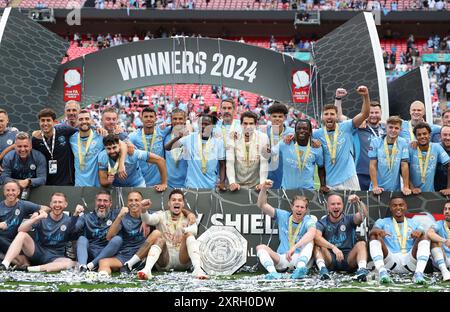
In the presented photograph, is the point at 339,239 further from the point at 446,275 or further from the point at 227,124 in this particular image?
the point at 227,124

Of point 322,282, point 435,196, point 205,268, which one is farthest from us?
point 435,196

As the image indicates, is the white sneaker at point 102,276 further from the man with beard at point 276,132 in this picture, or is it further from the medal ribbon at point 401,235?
the medal ribbon at point 401,235

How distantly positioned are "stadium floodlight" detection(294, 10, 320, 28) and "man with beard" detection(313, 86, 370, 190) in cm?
2955

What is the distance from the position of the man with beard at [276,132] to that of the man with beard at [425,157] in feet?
5.02

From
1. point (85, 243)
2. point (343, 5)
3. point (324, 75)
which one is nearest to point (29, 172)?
point (85, 243)

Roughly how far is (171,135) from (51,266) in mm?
2444

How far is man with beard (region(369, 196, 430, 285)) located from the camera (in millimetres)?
8062

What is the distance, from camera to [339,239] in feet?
27.9

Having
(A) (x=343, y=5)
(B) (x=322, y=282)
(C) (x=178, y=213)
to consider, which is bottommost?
(B) (x=322, y=282)

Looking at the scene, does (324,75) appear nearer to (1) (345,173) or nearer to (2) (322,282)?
(1) (345,173)

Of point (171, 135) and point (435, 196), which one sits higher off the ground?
point (171, 135)

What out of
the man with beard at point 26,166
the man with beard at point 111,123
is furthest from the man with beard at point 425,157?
the man with beard at point 26,166

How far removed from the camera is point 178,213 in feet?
27.9

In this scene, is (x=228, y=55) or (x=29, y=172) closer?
(x=29, y=172)
